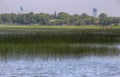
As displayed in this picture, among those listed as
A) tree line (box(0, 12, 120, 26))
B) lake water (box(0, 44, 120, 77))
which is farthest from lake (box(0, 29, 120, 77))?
tree line (box(0, 12, 120, 26))

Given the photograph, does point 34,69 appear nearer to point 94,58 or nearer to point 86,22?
point 94,58

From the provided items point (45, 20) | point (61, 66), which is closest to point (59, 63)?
point (61, 66)

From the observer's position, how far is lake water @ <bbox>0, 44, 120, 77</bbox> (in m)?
20.9

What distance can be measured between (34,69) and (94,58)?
21.1 ft

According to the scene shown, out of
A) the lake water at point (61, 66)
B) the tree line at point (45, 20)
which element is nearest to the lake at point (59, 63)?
the lake water at point (61, 66)

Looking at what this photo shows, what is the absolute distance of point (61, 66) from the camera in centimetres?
2369

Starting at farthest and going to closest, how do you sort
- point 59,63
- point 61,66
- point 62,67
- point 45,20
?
point 45,20, point 59,63, point 61,66, point 62,67

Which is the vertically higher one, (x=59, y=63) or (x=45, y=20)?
(x=59, y=63)

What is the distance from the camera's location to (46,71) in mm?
21766

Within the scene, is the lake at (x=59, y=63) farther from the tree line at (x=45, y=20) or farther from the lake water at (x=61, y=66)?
the tree line at (x=45, y=20)

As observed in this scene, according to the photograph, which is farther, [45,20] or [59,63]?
[45,20]

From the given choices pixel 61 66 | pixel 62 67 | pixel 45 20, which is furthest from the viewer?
pixel 45 20

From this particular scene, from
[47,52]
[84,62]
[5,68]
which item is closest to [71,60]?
[84,62]

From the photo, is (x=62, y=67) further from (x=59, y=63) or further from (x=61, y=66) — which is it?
(x=59, y=63)
